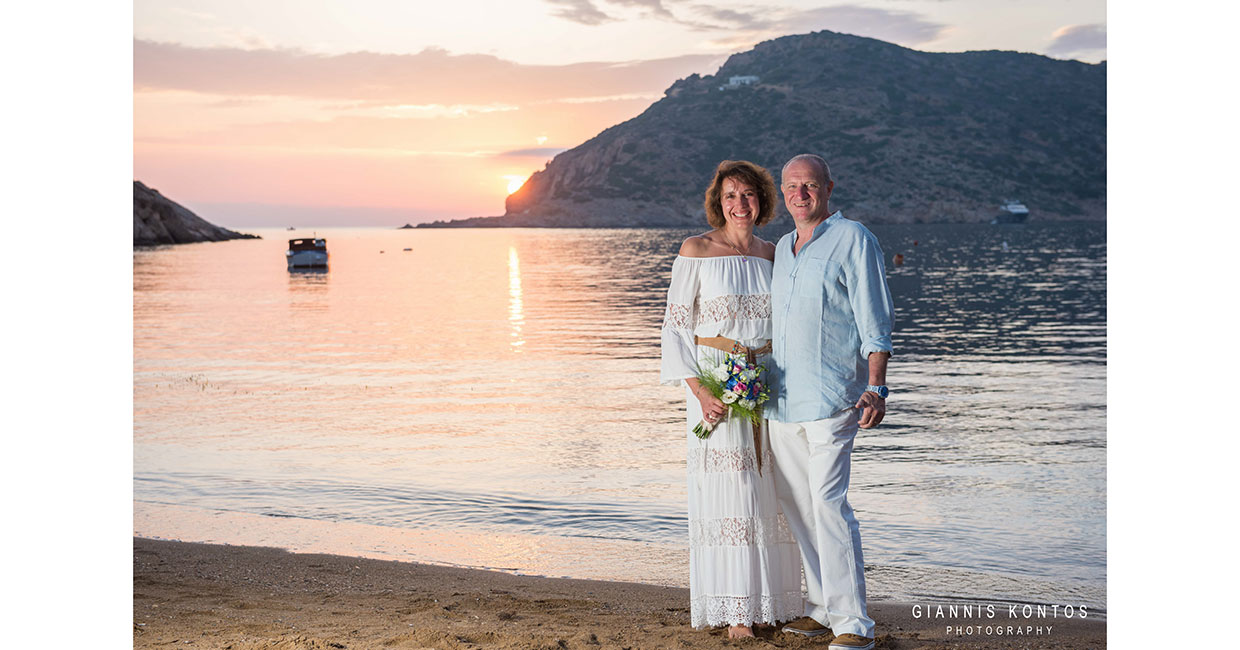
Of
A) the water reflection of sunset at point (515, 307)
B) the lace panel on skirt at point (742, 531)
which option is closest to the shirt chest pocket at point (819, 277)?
the lace panel on skirt at point (742, 531)

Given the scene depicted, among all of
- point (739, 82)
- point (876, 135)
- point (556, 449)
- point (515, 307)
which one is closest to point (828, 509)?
point (556, 449)

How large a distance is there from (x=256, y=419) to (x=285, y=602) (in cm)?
778

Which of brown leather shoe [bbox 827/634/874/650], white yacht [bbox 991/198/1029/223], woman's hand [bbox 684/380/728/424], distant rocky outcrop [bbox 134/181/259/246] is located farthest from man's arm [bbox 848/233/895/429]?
white yacht [bbox 991/198/1029/223]

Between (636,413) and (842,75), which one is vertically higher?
(842,75)

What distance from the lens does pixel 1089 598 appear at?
625 cm

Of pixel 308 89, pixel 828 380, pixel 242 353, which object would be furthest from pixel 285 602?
pixel 308 89

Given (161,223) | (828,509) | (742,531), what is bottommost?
(742,531)

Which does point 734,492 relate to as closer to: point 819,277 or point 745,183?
point 819,277

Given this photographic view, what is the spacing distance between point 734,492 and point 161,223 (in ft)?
347

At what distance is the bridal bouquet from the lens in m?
4.36

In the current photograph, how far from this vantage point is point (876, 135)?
484ft

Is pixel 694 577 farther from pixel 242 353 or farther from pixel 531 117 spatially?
pixel 531 117

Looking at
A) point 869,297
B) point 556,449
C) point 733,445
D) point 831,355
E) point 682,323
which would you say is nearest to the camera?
point 869,297

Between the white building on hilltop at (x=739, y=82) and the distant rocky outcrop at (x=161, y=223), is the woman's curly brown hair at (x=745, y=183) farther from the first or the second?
the white building on hilltop at (x=739, y=82)
